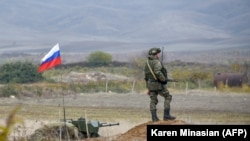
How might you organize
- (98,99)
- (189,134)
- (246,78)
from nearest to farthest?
(189,134), (98,99), (246,78)

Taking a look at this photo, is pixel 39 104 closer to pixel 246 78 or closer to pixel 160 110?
pixel 160 110

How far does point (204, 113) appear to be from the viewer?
87.0ft

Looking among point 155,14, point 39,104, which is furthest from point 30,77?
point 155,14

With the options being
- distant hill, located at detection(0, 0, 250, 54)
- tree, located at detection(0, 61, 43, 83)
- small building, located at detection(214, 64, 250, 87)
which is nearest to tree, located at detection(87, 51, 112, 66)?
tree, located at detection(0, 61, 43, 83)

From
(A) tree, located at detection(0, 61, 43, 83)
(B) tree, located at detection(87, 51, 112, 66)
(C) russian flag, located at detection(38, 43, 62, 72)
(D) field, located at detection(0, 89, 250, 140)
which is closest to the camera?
(C) russian flag, located at detection(38, 43, 62, 72)

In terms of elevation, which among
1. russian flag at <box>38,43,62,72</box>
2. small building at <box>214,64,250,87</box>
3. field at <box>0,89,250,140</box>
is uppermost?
russian flag at <box>38,43,62,72</box>

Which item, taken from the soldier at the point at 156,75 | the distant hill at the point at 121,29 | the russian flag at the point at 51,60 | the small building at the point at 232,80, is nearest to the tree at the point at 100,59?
the small building at the point at 232,80

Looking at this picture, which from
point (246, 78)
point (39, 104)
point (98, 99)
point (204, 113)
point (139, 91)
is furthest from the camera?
point (246, 78)

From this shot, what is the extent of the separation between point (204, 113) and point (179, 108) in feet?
7.60

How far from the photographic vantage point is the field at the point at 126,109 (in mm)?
22469

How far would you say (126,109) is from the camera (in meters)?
28.8

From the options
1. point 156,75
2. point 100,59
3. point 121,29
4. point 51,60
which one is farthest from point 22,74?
point 121,29

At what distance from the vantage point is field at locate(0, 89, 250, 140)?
2247cm

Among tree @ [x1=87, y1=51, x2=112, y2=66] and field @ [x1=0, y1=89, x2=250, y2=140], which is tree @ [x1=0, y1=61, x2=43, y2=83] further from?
tree @ [x1=87, y1=51, x2=112, y2=66]
